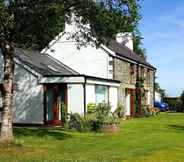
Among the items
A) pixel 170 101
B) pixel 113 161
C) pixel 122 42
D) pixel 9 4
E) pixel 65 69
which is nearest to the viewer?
pixel 113 161

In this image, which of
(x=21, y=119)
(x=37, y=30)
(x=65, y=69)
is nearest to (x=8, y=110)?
(x=37, y=30)

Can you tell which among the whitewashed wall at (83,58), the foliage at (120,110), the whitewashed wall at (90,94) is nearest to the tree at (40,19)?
the whitewashed wall at (90,94)

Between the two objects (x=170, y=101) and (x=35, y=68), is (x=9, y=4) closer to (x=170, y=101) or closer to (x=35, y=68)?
(x=35, y=68)

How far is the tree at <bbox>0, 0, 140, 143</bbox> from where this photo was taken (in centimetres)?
2155

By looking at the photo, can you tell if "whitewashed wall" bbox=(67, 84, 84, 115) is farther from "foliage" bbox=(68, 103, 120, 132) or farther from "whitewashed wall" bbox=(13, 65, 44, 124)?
"foliage" bbox=(68, 103, 120, 132)

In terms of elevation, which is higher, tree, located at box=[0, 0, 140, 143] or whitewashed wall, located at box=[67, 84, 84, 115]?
tree, located at box=[0, 0, 140, 143]

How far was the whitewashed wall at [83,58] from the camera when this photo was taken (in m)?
43.6

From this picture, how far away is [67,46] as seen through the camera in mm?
→ 44531

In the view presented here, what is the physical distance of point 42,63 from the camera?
38938 millimetres

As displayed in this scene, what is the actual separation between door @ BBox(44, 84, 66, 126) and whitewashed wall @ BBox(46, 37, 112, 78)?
7.54 m

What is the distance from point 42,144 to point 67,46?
22.6m

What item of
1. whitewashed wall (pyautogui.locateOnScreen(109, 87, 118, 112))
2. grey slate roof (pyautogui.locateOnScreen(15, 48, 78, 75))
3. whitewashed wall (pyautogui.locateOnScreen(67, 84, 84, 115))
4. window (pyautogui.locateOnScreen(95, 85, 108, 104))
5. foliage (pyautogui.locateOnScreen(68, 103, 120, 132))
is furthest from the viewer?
whitewashed wall (pyautogui.locateOnScreen(109, 87, 118, 112))

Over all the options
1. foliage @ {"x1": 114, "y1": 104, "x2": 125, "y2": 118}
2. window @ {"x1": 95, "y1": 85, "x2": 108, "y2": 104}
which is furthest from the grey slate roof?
foliage @ {"x1": 114, "y1": 104, "x2": 125, "y2": 118}

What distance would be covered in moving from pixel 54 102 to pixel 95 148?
15.2 meters
